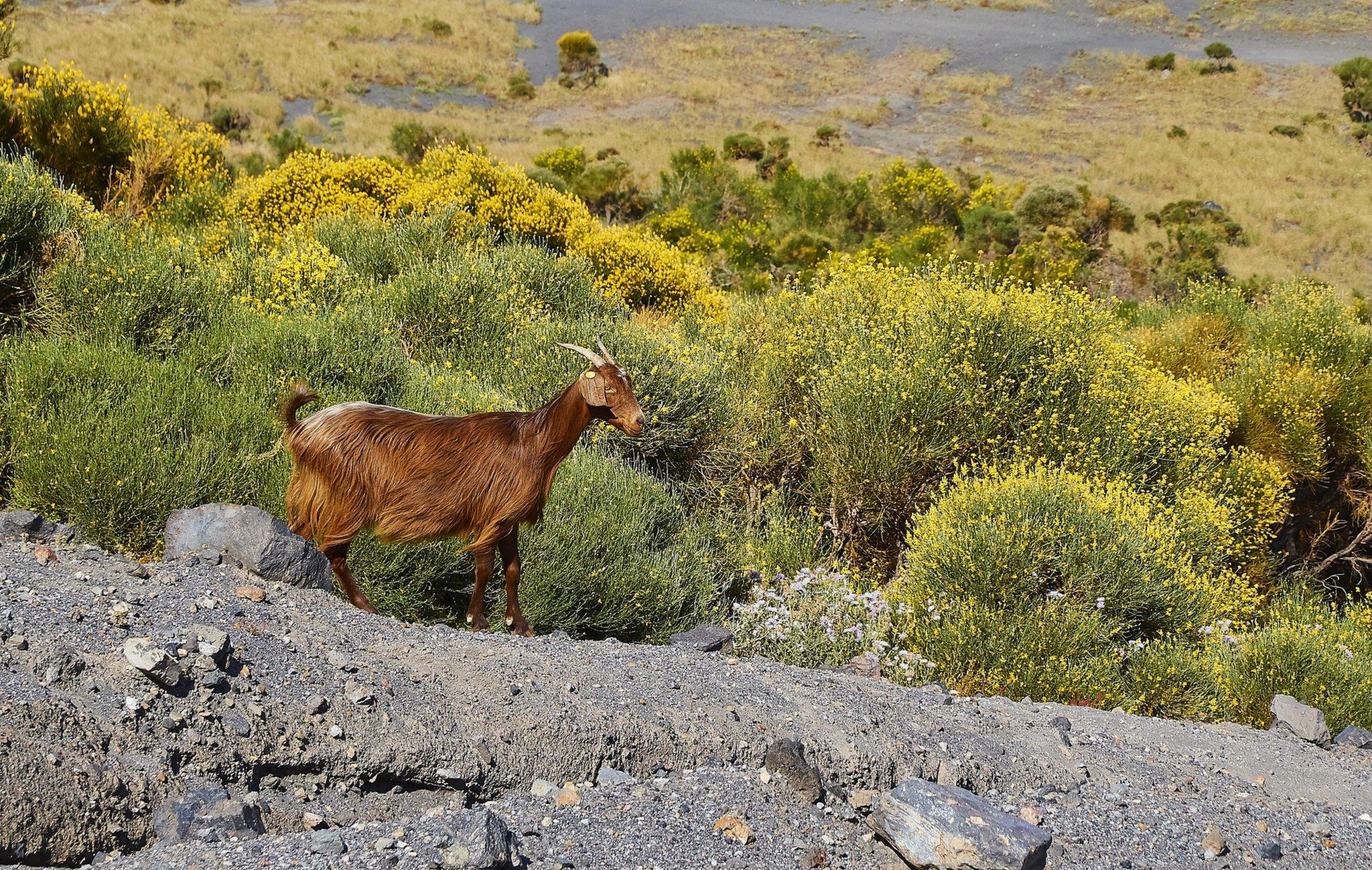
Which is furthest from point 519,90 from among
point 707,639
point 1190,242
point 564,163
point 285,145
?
point 707,639

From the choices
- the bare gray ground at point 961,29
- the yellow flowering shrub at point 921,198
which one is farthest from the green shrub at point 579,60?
the yellow flowering shrub at point 921,198

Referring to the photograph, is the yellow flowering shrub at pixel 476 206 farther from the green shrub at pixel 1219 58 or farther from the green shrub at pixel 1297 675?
the green shrub at pixel 1219 58

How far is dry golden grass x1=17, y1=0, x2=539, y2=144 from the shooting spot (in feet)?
122

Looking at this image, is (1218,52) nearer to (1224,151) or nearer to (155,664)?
(1224,151)

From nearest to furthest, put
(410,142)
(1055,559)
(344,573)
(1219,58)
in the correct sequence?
(344,573) → (1055,559) → (410,142) → (1219,58)

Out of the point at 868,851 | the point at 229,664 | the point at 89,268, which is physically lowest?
the point at 868,851

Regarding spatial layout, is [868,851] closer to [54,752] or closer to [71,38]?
[54,752]

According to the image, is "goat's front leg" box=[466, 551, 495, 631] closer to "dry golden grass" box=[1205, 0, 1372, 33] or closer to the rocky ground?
the rocky ground

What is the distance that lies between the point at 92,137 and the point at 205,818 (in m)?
12.6

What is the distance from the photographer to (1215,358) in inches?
569

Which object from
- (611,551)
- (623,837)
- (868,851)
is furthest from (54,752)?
(611,551)

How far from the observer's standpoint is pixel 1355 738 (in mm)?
6844

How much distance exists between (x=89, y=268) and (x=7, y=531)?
438cm

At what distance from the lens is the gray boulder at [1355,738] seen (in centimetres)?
679
